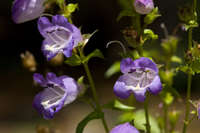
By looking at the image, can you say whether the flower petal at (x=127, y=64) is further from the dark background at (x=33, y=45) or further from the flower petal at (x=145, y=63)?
the dark background at (x=33, y=45)

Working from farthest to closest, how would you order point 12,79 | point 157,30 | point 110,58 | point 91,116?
point 12,79 < point 110,58 < point 157,30 < point 91,116

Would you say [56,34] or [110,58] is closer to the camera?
[56,34]

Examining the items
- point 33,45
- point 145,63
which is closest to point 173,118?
point 145,63

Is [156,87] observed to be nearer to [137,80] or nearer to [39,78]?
[137,80]

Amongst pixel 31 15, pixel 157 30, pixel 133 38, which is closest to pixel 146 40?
pixel 133 38

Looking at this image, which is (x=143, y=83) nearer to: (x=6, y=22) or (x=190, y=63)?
(x=190, y=63)
